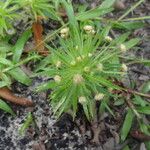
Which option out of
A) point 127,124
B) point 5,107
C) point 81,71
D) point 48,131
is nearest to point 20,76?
point 5,107

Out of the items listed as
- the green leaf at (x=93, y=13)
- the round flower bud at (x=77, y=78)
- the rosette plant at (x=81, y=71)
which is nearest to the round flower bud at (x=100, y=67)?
the rosette plant at (x=81, y=71)

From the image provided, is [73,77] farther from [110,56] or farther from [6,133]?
[6,133]

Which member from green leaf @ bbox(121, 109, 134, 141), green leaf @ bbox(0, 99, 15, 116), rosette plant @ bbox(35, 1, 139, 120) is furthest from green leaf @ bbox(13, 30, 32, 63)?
green leaf @ bbox(121, 109, 134, 141)

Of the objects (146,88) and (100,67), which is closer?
(100,67)

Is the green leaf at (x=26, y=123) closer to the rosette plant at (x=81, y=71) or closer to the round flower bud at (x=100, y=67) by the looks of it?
the rosette plant at (x=81, y=71)

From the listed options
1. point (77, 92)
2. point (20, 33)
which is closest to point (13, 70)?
point (20, 33)

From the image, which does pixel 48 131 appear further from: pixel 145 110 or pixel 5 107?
pixel 145 110

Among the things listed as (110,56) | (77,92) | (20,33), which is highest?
(20,33)
